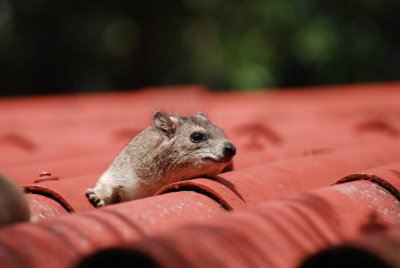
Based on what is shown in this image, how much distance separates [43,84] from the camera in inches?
825

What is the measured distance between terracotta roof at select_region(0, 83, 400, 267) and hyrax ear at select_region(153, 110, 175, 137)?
1.98ft

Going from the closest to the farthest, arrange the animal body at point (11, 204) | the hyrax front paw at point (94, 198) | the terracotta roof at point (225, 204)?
the terracotta roof at point (225, 204), the animal body at point (11, 204), the hyrax front paw at point (94, 198)

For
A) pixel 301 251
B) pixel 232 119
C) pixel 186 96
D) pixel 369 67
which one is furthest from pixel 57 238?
pixel 369 67

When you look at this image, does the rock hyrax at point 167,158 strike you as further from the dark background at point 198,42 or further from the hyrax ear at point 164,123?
the dark background at point 198,42

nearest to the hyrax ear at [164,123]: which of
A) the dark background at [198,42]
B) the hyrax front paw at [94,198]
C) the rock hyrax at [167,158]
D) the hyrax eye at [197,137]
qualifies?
the rock hyrax at [167,158]

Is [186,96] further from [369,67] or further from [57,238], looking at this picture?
[369,67]

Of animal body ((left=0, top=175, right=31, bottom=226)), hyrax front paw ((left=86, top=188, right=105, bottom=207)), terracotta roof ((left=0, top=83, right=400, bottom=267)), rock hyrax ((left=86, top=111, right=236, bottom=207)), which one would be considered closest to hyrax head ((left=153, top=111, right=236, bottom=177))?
rock hyrax ((left=86, top=111, right=236, bottom=207))

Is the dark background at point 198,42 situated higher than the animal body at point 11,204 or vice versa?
→ the animal body at point 11,204

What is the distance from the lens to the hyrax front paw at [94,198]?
11.3 feet

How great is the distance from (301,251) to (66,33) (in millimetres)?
19572

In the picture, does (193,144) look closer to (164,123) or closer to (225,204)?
(164,123)

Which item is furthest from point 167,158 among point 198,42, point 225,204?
point 198,42

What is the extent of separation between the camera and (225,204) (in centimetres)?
296

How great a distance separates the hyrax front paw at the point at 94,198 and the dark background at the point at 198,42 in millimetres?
15260
